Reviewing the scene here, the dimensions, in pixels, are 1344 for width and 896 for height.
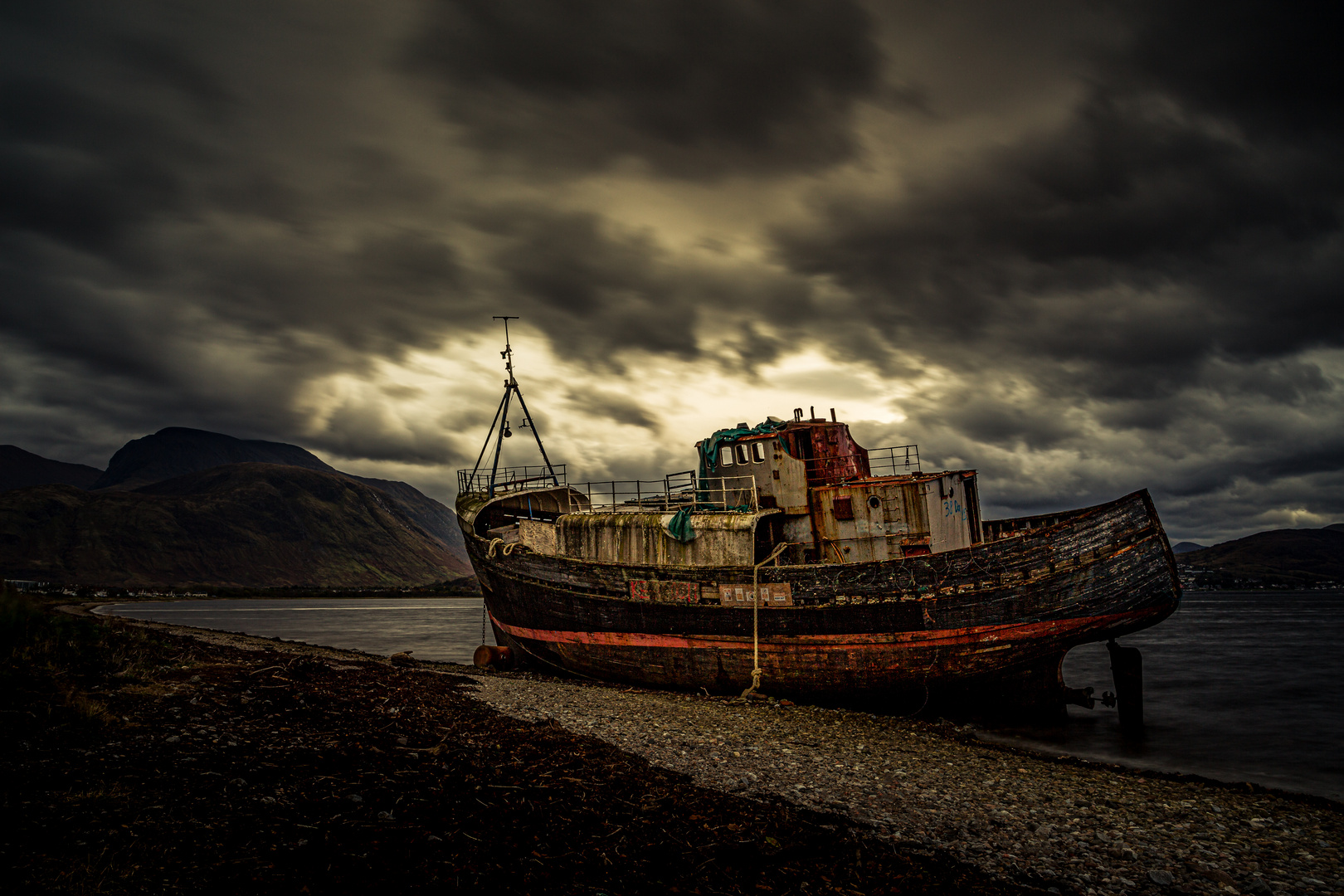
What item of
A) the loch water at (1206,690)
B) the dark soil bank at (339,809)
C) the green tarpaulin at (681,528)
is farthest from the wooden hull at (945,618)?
the dark soil bank at (339,809)

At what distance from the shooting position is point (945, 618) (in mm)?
15766

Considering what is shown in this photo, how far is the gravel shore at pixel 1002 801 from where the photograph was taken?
296 inches

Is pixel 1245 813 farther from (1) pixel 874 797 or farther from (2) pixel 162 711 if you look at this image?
(2) pixel 162 711

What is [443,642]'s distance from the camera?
40188mm

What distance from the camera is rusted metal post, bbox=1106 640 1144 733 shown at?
53.9ft

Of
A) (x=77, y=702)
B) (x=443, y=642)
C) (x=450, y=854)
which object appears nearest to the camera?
(x=450, y=854)

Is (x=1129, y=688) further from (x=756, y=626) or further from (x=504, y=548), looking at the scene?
(x=504, y=548)

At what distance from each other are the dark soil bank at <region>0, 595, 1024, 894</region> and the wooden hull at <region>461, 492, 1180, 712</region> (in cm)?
764

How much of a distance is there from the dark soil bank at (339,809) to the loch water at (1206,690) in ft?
33.2

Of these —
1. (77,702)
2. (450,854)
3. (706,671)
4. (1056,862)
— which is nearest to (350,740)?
(77,702)

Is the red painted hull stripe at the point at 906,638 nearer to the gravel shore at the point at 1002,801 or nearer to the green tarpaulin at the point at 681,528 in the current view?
the gravel shore at the point at 1002,801

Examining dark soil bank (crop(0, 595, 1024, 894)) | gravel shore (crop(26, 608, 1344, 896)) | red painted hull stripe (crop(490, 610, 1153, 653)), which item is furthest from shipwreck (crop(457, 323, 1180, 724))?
dark soil bank (crop(0, 595, 1024, 894))

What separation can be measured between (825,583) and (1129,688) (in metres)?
8.34

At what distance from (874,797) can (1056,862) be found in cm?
241
